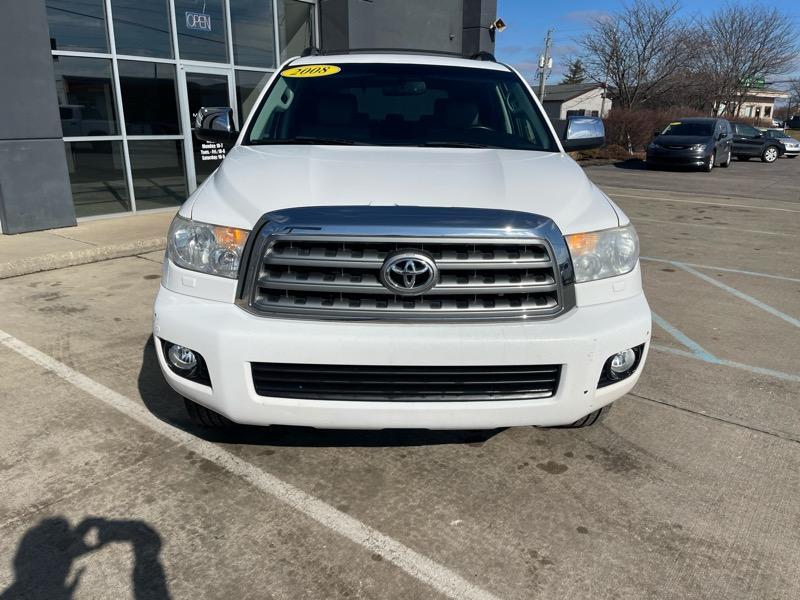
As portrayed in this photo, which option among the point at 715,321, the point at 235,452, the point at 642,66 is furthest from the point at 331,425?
the point at 642,66

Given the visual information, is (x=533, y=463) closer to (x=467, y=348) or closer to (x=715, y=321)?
(x=467, y=348)

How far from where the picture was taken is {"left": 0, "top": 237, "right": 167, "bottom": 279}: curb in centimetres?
620

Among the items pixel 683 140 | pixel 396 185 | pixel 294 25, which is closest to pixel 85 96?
pixel 294 25

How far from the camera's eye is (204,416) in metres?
2.84

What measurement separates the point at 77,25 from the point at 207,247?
789 centimetres

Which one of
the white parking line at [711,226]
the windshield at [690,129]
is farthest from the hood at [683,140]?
the white parking line at [711,226]

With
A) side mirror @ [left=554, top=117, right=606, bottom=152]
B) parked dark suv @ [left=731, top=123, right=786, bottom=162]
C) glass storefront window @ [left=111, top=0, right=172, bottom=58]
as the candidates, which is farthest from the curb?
parked dark suv @ [left=731, top=123, right=786, bottom=162]

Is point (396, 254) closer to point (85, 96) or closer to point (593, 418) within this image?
point (593, 418)

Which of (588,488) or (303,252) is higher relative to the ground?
(303,252)

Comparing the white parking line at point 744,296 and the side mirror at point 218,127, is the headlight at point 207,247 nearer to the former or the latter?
the side mirror at point 218,127

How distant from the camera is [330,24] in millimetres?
11867

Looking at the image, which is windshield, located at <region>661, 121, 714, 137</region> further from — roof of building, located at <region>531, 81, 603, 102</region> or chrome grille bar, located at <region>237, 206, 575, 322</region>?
roof of building, located at <region>531, 81, 603, 102</region>

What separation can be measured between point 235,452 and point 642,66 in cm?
4589

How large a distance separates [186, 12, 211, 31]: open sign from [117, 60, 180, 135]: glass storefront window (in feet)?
2.75
